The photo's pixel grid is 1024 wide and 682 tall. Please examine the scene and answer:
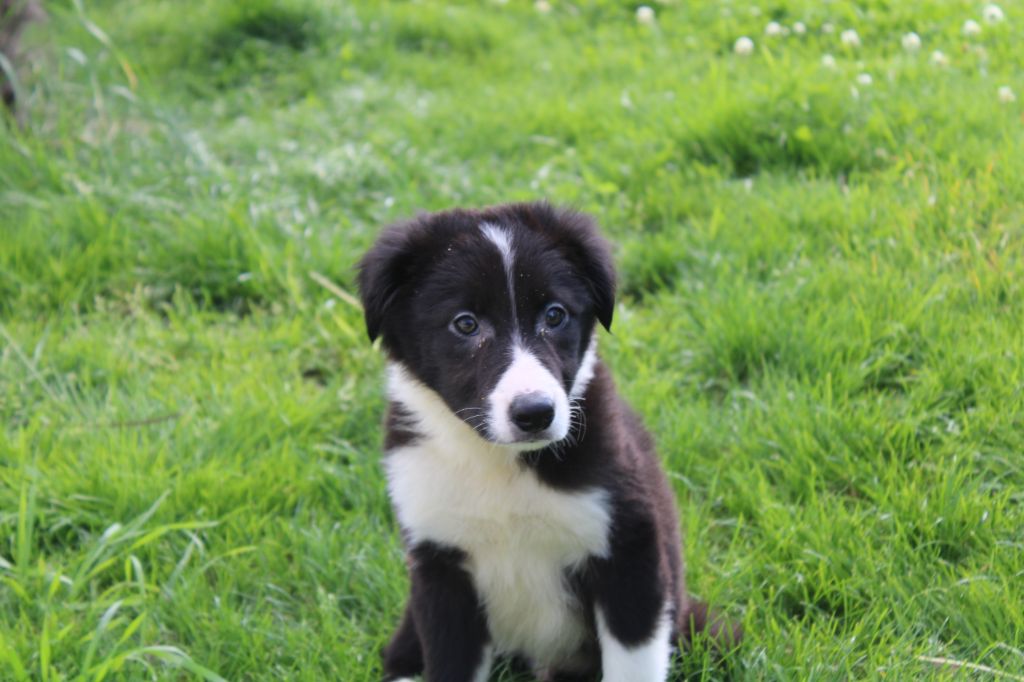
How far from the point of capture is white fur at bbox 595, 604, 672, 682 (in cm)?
253

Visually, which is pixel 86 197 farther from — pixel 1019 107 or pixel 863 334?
pixel 1019 107

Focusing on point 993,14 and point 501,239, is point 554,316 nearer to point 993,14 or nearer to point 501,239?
point 501,239

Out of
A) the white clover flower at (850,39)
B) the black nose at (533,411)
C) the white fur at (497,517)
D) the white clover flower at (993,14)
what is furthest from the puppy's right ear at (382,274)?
the white clover flower at (993,14)

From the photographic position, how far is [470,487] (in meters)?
2.60

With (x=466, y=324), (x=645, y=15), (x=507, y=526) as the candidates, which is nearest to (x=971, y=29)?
(x=645, y=15)

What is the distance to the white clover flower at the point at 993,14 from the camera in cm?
569

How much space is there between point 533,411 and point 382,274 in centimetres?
52

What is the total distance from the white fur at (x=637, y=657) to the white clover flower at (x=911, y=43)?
385cm

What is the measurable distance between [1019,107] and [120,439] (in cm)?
369

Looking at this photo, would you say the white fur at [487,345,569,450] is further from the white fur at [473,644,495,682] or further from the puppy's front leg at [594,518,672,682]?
the white fur at [473,644,495,682]

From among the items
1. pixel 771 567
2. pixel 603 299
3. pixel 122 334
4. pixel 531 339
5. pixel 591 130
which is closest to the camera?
pixel 531 339

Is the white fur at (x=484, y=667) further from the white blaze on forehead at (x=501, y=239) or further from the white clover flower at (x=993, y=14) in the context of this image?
the white clover flower at (x=993, y=14)

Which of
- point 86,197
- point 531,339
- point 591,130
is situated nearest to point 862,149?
point 591,130

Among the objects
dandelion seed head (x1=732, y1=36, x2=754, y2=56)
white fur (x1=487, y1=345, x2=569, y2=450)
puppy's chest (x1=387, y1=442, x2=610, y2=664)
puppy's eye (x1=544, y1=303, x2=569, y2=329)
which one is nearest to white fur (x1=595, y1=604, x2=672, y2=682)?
puppy's chest (x1=387, y1=442, x2=610, y2=664)
